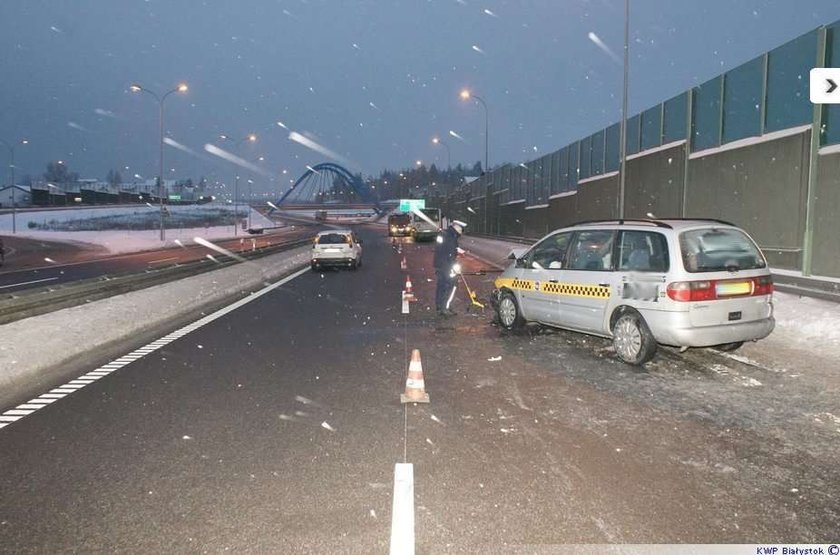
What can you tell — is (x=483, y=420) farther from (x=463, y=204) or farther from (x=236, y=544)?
(x=463, y=204)

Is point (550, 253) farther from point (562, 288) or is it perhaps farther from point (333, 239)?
point (333, 239)

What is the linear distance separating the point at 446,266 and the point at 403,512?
363 inches

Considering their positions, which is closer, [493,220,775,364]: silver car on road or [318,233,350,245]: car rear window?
[493,220,775,364]: silver car on road

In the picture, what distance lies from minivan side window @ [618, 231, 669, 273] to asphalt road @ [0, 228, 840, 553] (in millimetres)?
1292

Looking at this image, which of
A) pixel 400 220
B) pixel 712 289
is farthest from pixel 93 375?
pixel 400 220

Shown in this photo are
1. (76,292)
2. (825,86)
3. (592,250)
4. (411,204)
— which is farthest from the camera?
(411,204)

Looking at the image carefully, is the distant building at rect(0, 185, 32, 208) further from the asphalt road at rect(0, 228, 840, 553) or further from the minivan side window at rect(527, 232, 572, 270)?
the asphalt road at rect(0, 228, 840, 553)

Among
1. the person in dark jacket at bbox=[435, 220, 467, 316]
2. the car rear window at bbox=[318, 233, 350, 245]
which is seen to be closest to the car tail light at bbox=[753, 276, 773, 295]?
the person in dark jacket at bbox=[435, 220, 467, 316]

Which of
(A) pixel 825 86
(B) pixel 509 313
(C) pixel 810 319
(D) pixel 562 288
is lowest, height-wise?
(B) pixel 509 313

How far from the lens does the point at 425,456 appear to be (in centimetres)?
506

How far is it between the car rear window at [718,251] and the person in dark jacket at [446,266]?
18.9 feet

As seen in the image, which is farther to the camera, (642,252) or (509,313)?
(509,313)

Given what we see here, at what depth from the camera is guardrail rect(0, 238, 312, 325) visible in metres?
10.4

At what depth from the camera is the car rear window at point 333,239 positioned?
25.6 m
